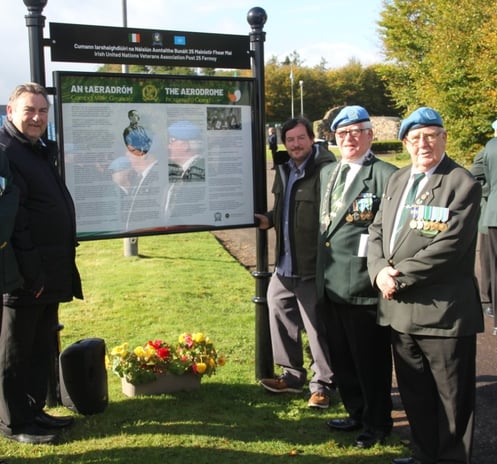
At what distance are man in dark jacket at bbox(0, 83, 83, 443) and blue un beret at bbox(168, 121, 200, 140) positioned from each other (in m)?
0.95

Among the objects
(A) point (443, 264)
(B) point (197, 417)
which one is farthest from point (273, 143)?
(A) point (443, 264)

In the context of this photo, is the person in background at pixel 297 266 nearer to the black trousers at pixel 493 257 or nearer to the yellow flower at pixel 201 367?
the yellow flower at pixel 201 367

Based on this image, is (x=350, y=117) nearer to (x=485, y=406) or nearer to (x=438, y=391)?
(x=438, y=391)

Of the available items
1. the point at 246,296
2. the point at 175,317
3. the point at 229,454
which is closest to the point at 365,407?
the point at 229,454

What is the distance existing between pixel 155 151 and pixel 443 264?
7.76ft

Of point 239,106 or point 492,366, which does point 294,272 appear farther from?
point 492,366

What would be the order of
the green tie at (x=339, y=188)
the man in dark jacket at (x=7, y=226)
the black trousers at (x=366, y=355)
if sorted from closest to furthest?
the man in dark jacket at (x=7, y=226)
the black trousers at (x=366, y=355)
the green tie at (x=339, y=188)

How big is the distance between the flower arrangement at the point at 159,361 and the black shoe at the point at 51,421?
582mm

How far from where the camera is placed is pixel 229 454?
13.6ft

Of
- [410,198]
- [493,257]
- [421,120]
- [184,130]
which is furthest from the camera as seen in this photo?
[493,257]

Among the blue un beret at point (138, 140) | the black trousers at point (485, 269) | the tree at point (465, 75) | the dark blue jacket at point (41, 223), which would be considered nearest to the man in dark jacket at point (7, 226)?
the dark blue jacket at point (41, 223)

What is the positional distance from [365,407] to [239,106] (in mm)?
2456

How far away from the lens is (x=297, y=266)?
4.86 metres

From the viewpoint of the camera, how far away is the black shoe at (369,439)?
4199 mm
